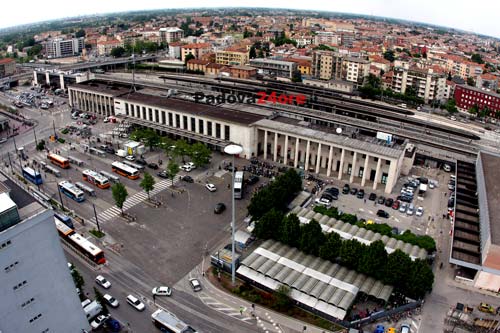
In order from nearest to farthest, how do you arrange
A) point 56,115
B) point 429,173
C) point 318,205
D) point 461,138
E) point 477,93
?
1. point 318,205
2. point 429,173
3. point 461,138
4. point 56,115
5. point 477,93

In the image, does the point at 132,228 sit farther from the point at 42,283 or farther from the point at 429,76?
the point at 429,76

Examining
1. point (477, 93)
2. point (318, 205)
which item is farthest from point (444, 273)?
point (477, 93)

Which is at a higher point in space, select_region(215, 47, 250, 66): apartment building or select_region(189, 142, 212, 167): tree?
select_region(215, 47, 250, 66): apartment building

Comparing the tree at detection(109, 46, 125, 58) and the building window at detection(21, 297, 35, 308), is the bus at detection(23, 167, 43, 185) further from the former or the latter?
the tree at detection(109, 46, 125, 58)

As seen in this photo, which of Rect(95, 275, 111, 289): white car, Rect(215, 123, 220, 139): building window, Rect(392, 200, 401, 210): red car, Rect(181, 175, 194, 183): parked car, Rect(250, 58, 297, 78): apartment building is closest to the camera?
Rect(95, 275, 111, 289): white car

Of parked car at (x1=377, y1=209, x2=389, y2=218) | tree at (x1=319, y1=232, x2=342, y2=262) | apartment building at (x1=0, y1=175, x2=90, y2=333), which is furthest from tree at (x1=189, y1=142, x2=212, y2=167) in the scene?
apartment building at (x1=0, y1=175, x2=90, y2=333)

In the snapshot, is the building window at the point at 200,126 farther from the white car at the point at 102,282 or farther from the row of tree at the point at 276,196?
the white car at the point at 102,282
